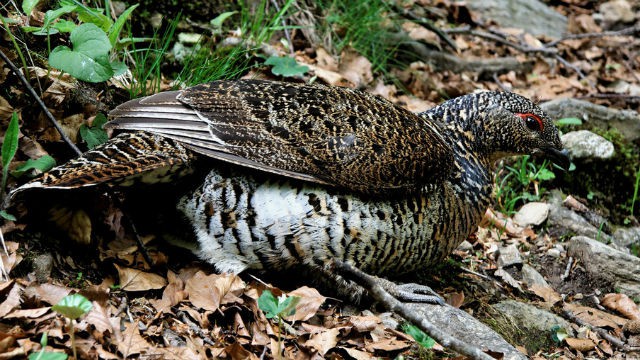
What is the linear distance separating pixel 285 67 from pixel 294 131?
172cm

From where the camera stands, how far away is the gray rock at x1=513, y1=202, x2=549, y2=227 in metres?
5.85

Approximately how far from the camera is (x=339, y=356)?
3.40 m

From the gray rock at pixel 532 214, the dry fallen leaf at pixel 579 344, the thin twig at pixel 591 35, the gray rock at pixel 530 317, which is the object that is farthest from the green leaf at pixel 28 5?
the thin twig at pixel 591 35

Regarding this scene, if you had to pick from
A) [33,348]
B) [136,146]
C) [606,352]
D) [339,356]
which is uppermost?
[136,146]

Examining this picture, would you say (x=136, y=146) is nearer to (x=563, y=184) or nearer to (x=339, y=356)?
(x=339, y=356)

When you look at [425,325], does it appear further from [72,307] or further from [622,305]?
[622,305]

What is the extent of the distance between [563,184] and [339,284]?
348 cm

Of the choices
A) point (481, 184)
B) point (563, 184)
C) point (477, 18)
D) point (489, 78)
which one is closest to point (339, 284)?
point (481, 184)

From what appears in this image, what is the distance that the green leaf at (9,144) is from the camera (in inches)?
129

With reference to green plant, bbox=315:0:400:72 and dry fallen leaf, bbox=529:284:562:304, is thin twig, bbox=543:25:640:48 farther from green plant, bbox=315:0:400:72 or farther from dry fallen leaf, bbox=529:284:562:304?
dry fallen leaf, bbox=529:284:562:304

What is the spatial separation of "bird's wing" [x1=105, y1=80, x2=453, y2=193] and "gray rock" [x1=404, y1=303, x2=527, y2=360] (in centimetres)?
77

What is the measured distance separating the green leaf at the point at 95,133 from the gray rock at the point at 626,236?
4789 millimetres

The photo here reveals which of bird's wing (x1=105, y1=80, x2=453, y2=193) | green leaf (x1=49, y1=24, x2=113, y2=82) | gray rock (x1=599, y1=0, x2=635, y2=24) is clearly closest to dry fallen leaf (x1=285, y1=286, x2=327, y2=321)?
bird's wing (x1=105, y1=80, x2=453, y2=193)

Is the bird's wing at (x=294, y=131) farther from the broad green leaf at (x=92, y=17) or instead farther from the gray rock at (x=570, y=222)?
the gray rock at (x=570, y=222)
